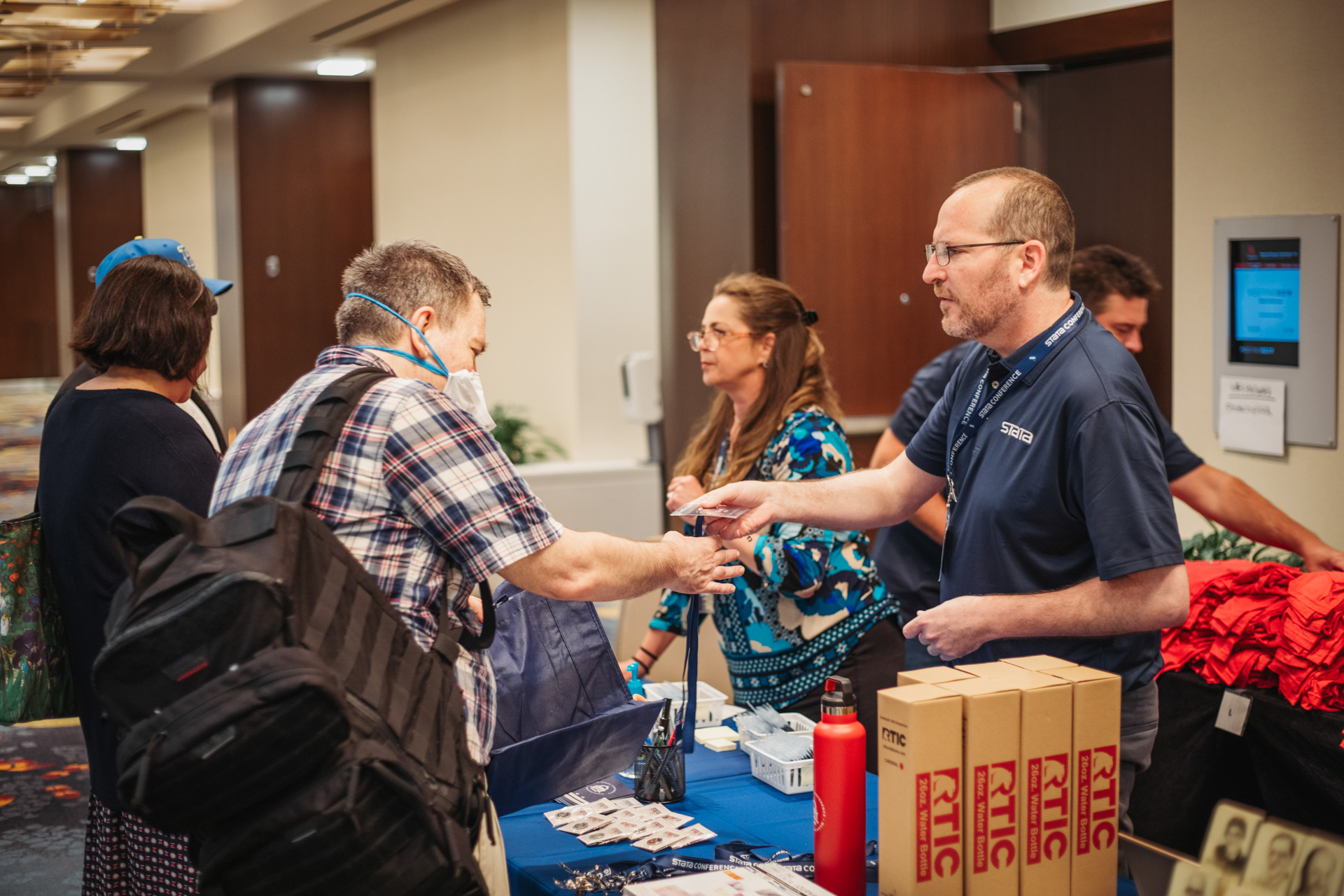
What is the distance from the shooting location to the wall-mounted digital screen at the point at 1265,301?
3664 mm

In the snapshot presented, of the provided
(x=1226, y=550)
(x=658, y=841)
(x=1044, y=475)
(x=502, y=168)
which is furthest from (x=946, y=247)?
(x=502, y=168)

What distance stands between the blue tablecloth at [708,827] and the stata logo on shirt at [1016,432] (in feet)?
2.14

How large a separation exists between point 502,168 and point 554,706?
6.14 m

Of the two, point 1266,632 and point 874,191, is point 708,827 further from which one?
point 874,191

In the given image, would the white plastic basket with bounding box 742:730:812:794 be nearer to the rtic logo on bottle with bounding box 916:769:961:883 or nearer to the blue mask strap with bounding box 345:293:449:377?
the rtic logo on bottle with bounding box 916:769:961:883

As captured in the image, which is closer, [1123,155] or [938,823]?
[938,823]

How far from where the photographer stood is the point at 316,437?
1.54m

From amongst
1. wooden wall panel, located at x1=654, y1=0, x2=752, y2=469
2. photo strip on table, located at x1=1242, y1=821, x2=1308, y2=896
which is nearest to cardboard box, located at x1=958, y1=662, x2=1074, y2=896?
photo strip on table, located at x1=1242, y1=821, x2=1308, y2=896

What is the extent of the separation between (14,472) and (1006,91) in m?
11.7

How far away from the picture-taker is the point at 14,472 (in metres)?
13.0

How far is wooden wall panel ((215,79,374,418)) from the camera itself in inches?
413

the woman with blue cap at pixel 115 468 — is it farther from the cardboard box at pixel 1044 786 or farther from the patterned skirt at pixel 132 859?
the cardboard box at pixel 1044 786

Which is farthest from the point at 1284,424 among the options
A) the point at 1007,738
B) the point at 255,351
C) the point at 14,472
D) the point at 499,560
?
the point at 14,472

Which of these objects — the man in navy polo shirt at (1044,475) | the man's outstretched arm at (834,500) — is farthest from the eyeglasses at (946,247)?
the man's outstretched arm at (834,500)
